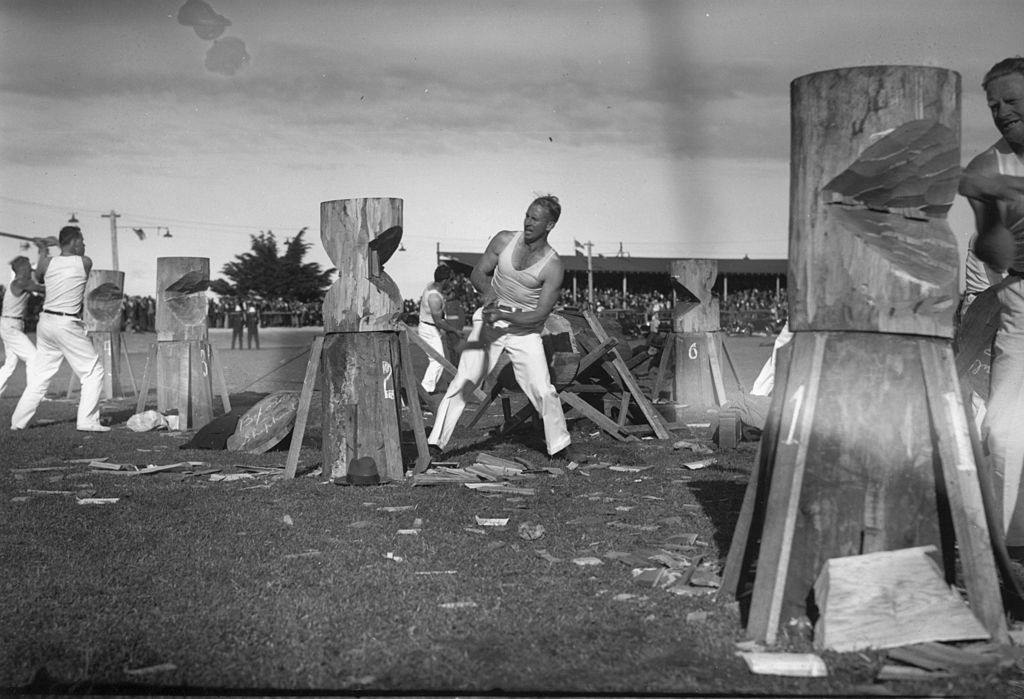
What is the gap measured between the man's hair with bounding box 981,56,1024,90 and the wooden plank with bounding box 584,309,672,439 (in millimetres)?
6332

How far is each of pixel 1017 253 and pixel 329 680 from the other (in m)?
3.56

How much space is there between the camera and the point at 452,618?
4.26 metres

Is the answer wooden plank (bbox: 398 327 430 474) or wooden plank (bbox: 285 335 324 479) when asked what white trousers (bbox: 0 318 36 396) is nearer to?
wooden plank (bbox: 285 335 324 479)

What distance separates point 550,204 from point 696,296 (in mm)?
5619

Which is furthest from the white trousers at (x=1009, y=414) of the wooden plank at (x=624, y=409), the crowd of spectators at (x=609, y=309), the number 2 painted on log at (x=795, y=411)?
the crowd of spectators at (x=609, y=309)

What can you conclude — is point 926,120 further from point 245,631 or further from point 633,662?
point 245,631

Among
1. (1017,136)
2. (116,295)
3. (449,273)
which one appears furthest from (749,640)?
(116,295)

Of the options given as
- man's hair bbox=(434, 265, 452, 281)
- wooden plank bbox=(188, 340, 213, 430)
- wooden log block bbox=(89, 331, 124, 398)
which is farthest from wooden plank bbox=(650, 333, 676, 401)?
wooden log block bbox=(89, 331, 124, 398)

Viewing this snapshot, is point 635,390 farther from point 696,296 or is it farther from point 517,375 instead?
point 696,296

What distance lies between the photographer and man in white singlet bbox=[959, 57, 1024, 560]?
475 cm

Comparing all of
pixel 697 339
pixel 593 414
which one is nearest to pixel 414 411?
pixel 593 414

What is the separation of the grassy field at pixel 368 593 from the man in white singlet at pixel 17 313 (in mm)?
4959

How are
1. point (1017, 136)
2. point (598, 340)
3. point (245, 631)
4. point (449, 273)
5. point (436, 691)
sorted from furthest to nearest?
point (449, 273) < point (598, 340) < point (1017, 136) < point (245, 631) < point (436, 691)

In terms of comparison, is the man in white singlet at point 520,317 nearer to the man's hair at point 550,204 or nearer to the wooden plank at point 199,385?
the man's hair at point 550,204
